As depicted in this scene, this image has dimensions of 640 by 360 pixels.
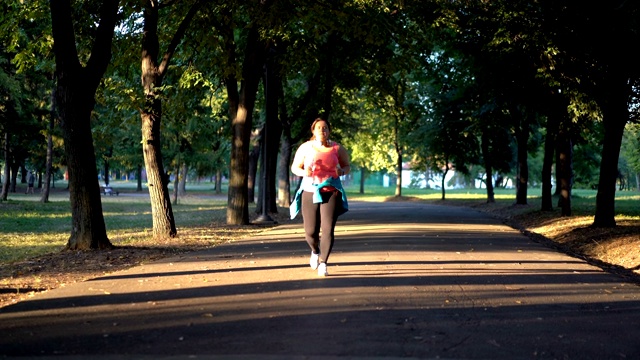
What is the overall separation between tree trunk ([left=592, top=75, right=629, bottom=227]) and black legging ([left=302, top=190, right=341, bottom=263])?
10.7 metres

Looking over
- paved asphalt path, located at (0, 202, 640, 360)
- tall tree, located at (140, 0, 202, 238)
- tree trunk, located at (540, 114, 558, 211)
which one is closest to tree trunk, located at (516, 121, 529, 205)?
tree trunk, located at (540, 114, 558, 211)

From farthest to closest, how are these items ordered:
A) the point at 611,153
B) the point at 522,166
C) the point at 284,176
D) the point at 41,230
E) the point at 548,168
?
the point at 284,176, the point at 522,166, the point at 548,168, the point at 41,230, the point at 611,153

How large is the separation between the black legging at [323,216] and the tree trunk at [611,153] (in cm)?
1073

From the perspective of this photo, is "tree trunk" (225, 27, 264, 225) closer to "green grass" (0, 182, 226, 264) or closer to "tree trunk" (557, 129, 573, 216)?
"green grass" (0, 182, 226, 264)

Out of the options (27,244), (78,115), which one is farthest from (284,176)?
(78,115)

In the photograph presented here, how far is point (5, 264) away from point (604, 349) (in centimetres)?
962

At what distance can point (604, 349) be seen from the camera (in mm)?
6566

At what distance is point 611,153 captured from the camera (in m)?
20.0

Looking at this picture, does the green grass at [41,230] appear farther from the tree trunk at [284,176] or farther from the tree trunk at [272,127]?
the tree trunk at [284,176]

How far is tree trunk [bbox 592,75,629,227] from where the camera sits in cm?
1992

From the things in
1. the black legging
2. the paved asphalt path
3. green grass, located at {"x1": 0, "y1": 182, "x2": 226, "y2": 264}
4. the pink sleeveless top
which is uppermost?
the pink sleeveless top

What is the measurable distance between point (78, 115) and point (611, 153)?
1227cm

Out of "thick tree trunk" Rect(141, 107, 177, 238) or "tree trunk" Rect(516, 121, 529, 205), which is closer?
"thick tree trunk" Rect(141, 107, 177, 238)

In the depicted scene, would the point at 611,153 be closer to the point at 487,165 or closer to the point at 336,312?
the point at 336,312
